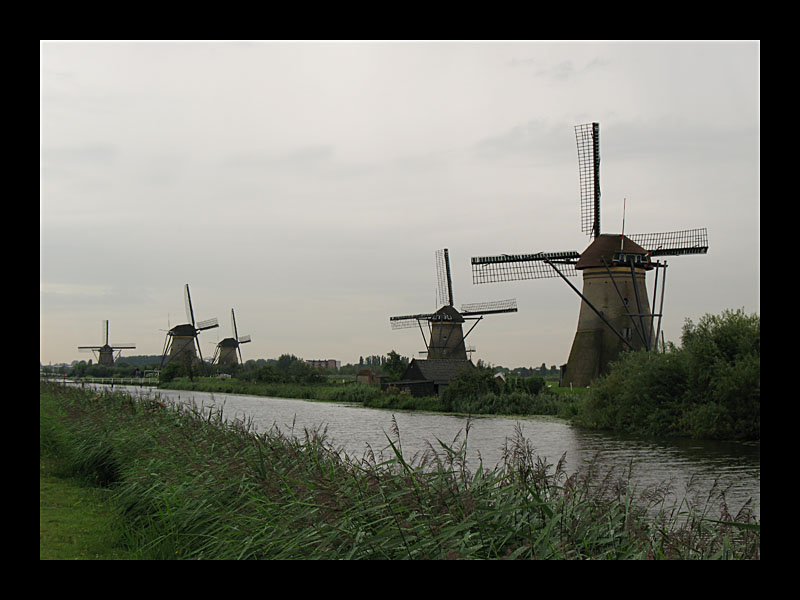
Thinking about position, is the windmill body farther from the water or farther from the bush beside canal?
the bush beside canal

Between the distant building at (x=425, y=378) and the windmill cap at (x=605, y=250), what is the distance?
8715mm

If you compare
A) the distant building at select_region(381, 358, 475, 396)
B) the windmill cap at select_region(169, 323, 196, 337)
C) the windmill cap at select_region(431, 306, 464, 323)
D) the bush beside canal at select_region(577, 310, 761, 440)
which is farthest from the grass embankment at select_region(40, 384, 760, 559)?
the windmill cap at select_region(169, 323, 196, 337)

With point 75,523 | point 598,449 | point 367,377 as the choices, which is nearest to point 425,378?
point 367,377

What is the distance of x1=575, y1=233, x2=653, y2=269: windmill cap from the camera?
82.9 ft

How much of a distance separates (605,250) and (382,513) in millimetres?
22721

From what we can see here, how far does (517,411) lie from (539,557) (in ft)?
71.5

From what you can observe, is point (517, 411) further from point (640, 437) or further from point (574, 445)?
point (574, 445)

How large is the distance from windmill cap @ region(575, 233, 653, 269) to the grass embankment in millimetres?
20414

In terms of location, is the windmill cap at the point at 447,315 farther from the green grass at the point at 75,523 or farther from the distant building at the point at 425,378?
the green grass at the point at 75,523

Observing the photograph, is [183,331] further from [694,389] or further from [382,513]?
[382,513]

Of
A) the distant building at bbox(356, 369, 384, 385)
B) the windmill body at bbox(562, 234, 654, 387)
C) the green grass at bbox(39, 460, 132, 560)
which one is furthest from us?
the distant building at bbox(356, 369, 384, 385)

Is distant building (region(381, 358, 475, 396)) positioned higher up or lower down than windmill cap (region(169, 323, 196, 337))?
lower down

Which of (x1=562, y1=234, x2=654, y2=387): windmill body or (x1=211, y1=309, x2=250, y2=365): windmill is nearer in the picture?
(x1=562, y1=234, x2=654, y2=387): windmill body
